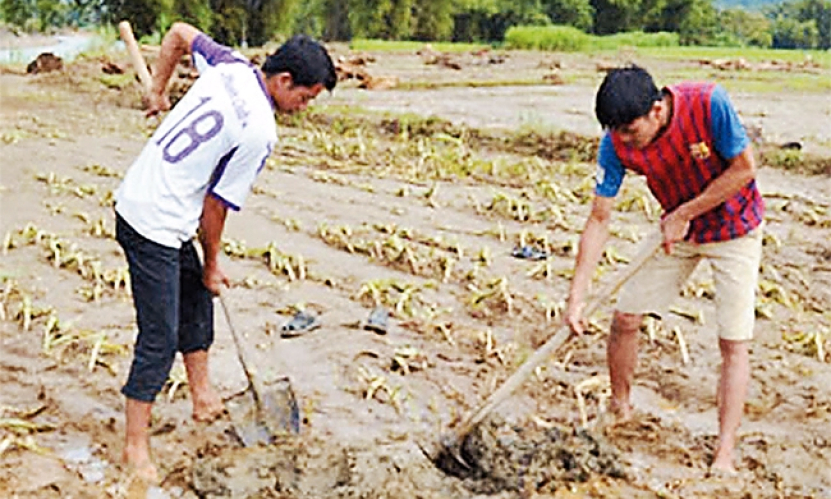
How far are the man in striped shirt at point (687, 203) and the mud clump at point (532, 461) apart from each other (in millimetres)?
430

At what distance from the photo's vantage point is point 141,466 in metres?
4.13

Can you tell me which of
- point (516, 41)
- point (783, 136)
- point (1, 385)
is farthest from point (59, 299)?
point (516, 41)

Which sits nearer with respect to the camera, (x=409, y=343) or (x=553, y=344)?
(x=553, y=344)

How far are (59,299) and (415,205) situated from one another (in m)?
3.18

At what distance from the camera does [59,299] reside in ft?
20.0

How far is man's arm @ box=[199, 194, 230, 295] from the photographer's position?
3904 mm

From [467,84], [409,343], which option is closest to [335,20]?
[467,84]

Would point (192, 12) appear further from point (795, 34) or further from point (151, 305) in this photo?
point (795, 34)

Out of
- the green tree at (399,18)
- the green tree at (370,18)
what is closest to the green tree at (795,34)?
the green tree at (399,18)

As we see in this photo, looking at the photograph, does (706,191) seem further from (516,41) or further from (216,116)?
(516,41)

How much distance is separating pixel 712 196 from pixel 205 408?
220 cm

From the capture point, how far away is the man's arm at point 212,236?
3.90 meters

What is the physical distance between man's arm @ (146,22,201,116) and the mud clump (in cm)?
191

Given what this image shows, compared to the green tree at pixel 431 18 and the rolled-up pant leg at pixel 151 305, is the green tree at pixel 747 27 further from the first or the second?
the rolled-up pant leg at pixel 151 305
